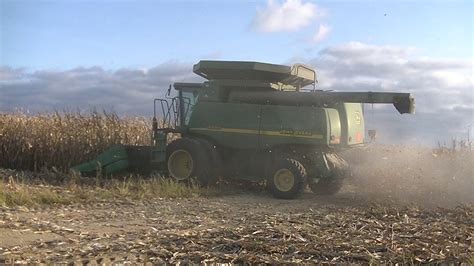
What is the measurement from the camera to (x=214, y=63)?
1364 cm

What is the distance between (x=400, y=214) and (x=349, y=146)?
14.0 feet

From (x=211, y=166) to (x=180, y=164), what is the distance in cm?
104

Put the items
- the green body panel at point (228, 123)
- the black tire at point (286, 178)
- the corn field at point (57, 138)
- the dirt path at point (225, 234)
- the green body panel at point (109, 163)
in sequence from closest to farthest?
the dirt path at point (225, 234) < the black tire at point (286, 178) < the green body panel at point (228, 123) < the green body panel at point (109, 163) < the corn field at point (57, 138)

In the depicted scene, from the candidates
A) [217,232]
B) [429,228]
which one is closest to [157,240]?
[217,232]

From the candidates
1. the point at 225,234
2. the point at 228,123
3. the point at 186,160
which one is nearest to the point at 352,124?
the point at 228,123

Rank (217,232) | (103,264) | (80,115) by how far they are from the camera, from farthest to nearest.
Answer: (80,115) < (217,232) < (103,264)

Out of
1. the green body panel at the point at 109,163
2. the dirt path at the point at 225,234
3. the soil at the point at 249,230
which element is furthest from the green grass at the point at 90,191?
the green body panel at the point at 109,163

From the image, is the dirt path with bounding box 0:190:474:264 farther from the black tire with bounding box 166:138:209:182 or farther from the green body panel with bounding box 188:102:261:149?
the green body panel with bounding box 188:102:261:149

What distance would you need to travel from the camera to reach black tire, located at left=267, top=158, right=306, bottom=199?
494 inches

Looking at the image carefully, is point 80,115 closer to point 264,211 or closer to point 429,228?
point 264,211

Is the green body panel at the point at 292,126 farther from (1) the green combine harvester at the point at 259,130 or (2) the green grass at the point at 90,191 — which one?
(2) the green grass at the point at 90,191

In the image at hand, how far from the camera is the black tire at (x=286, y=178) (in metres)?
12.5

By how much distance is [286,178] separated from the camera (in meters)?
12.8

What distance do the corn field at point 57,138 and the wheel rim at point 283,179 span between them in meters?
6.47
